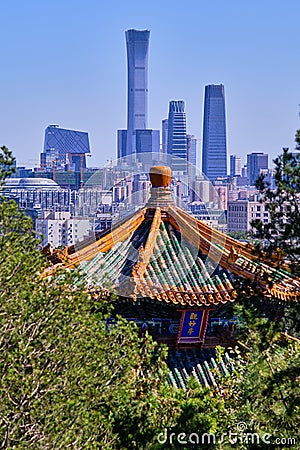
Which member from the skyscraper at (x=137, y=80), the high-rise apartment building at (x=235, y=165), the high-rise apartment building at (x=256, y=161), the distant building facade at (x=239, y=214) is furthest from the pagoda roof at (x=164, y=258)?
the high-rise apartment building at (x=235, y=165)

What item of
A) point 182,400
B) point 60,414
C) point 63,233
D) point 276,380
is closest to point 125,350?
point 182,400

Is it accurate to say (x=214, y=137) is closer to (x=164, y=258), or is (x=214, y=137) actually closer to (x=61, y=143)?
(x=61, y=143)

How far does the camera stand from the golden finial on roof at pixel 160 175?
31.1 ft

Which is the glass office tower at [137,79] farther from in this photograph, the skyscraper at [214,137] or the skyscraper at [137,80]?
the skyscraper at [214,137]

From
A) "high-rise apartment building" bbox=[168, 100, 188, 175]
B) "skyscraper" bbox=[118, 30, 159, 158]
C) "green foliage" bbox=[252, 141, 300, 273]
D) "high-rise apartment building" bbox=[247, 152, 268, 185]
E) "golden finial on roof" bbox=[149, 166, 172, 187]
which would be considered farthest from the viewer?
"skyscraper" bbox=[118, 30, 159, 158]

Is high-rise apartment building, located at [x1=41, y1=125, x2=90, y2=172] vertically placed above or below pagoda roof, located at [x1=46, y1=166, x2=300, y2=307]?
above

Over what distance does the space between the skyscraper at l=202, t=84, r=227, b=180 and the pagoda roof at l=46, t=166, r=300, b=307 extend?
523 feet

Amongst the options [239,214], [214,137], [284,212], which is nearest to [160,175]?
[284,212]

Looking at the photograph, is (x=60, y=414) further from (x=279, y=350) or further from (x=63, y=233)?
(x=63, y=233)

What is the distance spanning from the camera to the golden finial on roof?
949 centimetres

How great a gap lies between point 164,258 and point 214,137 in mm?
161505

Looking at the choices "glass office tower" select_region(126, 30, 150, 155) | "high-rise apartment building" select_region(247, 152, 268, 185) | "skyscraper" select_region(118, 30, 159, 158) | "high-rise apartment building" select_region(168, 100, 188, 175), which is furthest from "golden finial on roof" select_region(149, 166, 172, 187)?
"glass office tower" select_region(126, 30, 150, 155)

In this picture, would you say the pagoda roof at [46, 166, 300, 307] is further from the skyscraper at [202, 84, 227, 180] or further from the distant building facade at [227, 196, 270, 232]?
the skyscraper at [202, 84, 227, 180]

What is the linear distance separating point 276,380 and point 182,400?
1590mm
